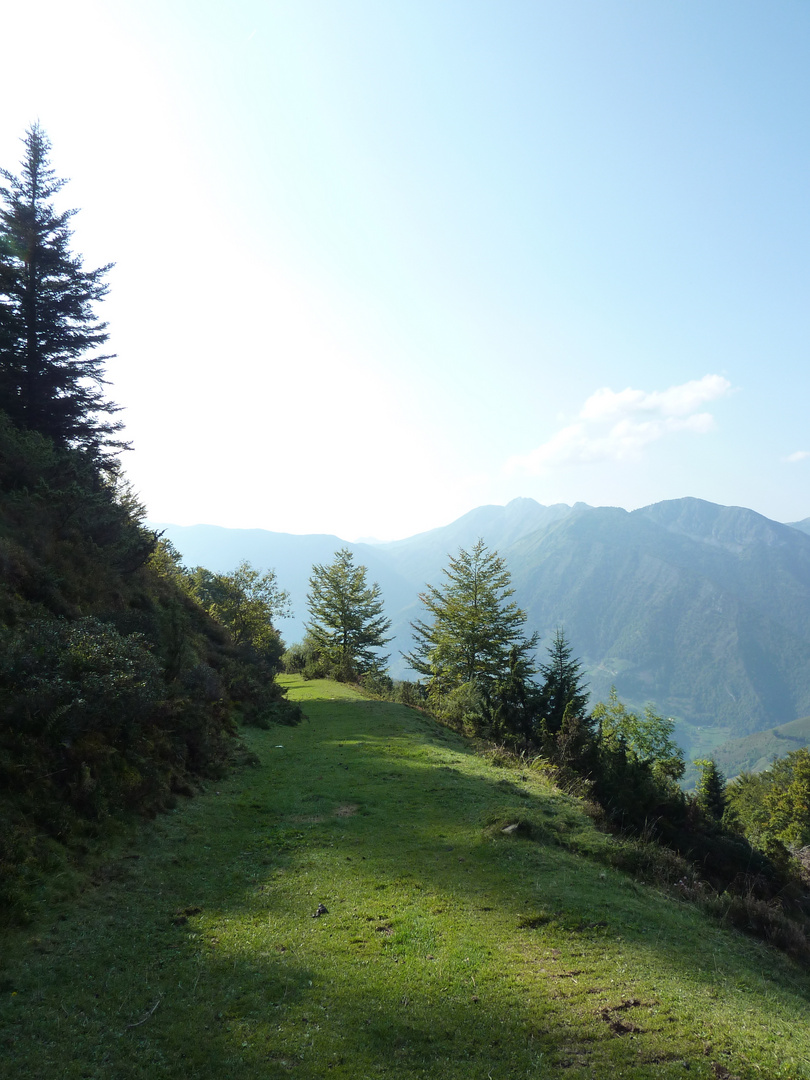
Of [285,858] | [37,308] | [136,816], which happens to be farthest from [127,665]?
[37,308]

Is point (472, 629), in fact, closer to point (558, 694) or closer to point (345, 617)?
point (558, 694)

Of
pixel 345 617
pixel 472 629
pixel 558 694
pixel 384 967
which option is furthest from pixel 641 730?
pixel 384 967

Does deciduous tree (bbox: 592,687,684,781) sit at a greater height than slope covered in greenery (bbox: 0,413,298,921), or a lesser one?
lesser

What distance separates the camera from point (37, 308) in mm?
26516

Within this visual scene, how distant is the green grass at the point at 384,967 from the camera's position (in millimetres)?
5875

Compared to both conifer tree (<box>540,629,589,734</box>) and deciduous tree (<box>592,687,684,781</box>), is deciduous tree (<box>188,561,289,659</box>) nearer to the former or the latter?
conifer tree (<box>540,629,589,734</box>)

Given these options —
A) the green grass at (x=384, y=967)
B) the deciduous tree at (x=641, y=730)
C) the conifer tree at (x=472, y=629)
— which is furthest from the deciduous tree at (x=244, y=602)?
the deciduous tree at (x=641, y=730)

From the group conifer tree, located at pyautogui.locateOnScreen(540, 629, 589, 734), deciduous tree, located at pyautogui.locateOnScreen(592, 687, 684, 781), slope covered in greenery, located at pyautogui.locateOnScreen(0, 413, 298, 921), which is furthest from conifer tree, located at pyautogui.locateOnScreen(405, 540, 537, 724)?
slope covered in greenery, located at pyautogui.locateOnScreen(0, 413, 298, 921)

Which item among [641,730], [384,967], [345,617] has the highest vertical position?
[345,617]

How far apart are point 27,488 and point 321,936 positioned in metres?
19.4

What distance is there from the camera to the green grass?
231 inches

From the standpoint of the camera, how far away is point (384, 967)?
763 cm

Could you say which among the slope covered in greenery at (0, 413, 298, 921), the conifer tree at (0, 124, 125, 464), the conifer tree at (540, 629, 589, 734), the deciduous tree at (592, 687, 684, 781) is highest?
the conifer tree at (0, 124, 125, 464)

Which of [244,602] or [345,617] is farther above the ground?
[244,602]
